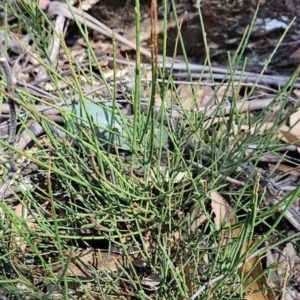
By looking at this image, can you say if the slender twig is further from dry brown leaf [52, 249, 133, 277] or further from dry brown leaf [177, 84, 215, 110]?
dry brown leaf [177, 84, 215, 110]

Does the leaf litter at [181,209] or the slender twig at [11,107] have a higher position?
the slender twig at [11,107]

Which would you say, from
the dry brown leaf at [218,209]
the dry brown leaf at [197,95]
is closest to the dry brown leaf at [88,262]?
the dry brown leaf at [218,209]

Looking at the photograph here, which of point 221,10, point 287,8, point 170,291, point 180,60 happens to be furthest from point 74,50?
point 170,291

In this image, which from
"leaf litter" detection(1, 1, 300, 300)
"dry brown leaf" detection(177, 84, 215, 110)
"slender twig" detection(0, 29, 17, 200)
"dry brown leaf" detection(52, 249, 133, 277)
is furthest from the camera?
"dry brown leaf" detection(177, 84, 215, 110)

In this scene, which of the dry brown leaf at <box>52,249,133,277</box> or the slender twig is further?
the dry brown leaf at <box>52,249,133,277</box>

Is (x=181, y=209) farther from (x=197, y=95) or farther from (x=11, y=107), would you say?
(x=197, y=95)

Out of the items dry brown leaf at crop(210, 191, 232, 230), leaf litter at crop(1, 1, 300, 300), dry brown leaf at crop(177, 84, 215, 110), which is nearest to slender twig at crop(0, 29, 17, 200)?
leaf litter at crop(1, 1, 300, 300)

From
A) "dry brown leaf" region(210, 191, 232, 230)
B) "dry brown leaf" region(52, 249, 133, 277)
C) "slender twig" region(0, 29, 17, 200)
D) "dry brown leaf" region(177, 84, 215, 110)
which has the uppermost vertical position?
"slender twig" region(0, 29, 17, 200)

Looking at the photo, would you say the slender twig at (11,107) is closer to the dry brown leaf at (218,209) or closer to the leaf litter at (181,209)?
the leaf litter at (181,209)

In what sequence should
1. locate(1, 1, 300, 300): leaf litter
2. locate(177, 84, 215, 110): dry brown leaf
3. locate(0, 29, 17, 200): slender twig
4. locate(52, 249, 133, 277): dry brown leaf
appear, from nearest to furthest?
1. locate(0, 29, 17, 200): slender twig
2. locate(1, 1, 300, 300): leaf litter
3. locate(52, 249, 133, 277): dry brown leaf
4. locate(177, 84, 215, 110): dry brown leaf

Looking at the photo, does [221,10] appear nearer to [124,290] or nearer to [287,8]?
[287,8]

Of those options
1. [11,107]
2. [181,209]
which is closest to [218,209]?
[181,209]
